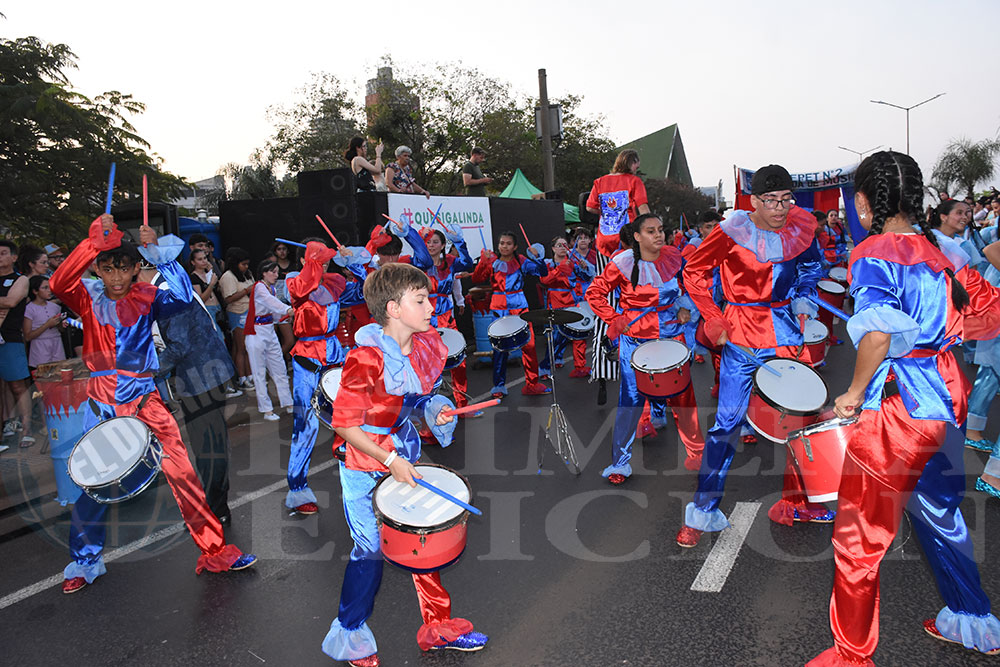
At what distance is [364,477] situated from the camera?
3137 mm

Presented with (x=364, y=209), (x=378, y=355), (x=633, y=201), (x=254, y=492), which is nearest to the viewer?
(x=378, y=355)

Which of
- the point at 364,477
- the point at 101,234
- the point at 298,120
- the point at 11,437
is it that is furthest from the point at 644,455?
the point at 298,120

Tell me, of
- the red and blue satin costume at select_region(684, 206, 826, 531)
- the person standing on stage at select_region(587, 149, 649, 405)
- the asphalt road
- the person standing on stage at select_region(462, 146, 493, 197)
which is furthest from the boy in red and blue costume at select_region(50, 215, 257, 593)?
the person standing on stage at select_region(462, 146, 493, 197)

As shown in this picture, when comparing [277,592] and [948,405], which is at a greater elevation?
[948,405]

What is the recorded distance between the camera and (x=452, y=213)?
42.1ft

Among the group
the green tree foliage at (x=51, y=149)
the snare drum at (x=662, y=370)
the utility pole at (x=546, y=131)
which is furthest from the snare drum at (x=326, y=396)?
the utility pole at (x=546, y=131)

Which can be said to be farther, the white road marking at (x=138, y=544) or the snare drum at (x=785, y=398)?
the white road marking at (x=138, y=544)

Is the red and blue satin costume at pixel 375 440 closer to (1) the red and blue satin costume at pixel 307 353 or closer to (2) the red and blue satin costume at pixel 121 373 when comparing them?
(2) the red and blue satin costume at pixel 121 373

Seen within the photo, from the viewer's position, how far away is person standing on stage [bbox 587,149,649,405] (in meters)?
7.46

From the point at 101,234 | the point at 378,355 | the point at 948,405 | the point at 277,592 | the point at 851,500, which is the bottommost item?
the point at 277,592

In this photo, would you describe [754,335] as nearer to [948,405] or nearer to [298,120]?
[948,405]

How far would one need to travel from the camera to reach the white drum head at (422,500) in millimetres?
2811

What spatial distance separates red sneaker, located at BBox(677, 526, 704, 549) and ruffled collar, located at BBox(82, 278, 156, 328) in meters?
3.41

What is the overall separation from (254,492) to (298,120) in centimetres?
3105
